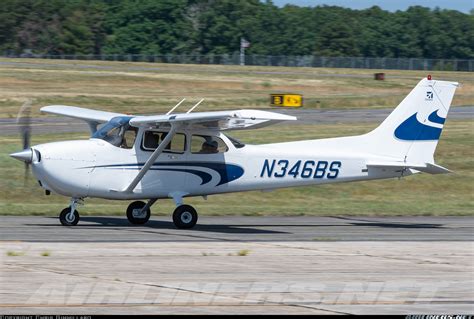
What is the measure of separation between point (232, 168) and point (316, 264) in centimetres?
592

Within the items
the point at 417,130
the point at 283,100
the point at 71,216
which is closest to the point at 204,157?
the point at 71,216

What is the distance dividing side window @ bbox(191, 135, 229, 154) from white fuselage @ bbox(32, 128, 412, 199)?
0.09 meters

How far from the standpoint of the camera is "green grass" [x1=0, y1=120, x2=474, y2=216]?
2525 cm

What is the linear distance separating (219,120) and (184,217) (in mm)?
2268

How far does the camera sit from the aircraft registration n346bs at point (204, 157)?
20.0 meters

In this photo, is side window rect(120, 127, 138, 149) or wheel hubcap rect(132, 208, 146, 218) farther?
wheel hubcap rect(132, 208, 146, 218)

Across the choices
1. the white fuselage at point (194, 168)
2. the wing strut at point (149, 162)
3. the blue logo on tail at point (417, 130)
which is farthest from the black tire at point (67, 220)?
the blue logo on tail at point (417, 130)

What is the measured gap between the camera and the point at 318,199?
2909 cm

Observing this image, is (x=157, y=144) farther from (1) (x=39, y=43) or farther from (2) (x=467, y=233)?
(1) (x=39, y=43)

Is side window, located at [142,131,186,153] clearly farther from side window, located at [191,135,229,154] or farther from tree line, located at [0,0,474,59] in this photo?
tree line, located at [0,0,474,59]

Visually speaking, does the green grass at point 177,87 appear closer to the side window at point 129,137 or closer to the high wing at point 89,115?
the high wing at point 89,115

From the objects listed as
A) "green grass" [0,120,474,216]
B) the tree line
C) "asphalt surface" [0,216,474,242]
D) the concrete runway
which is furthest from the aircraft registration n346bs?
the tree line

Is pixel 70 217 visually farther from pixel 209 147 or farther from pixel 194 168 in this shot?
pixel 209 147

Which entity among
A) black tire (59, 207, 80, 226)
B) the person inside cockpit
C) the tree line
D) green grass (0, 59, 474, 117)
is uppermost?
the person inside cockpit
